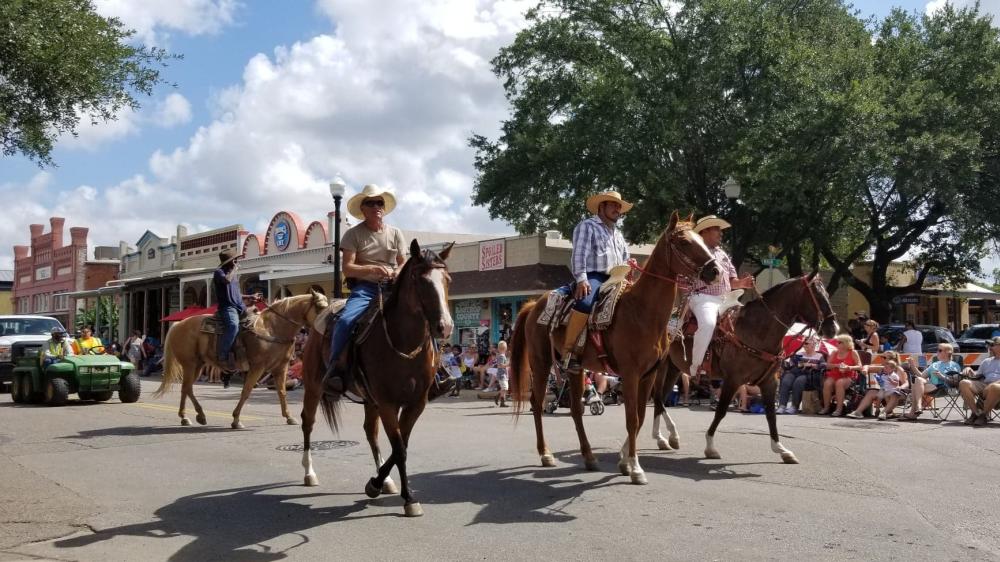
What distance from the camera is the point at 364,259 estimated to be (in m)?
7.67

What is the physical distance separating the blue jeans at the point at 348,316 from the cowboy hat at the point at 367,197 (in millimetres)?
769

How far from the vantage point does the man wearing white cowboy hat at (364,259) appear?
731 centimetres

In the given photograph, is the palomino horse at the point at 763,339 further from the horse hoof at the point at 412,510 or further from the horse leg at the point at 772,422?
the horse hoof at the point at 412,510

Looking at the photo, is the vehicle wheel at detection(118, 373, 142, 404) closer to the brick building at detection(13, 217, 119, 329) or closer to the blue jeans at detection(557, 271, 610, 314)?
the blue jeans at detection(557, 271, 610, 314)

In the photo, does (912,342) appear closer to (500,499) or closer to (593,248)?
(593,248)

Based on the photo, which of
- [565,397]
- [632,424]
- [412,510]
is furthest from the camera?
[565,397]

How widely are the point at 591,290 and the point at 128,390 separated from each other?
42.7 feet

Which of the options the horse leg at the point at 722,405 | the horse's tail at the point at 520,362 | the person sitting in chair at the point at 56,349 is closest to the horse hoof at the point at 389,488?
the horse's tail at the point at 520,362

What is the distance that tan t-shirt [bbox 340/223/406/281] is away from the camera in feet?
25.0

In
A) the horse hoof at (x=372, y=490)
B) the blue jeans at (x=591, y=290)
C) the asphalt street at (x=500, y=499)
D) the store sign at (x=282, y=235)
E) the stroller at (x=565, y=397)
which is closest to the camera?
the asphalt street at (x=500, y=499)

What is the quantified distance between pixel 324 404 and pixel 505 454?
9.21ft

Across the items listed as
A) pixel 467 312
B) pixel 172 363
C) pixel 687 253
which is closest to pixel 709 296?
pixel 687 253

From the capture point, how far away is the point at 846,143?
2183 cm

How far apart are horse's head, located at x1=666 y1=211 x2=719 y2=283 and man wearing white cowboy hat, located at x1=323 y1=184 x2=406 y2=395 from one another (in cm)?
259
